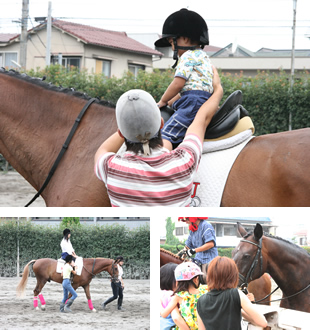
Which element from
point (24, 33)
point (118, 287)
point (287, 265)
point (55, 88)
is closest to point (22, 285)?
point (118, 287)

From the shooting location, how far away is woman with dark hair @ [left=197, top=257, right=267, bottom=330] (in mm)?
1662

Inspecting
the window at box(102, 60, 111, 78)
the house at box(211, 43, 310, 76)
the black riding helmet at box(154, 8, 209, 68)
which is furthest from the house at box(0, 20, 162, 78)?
the black riding helmet at box(154, 8, 209, 68)

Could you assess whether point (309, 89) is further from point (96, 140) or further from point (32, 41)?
point (32, 41)

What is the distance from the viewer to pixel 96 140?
3.29m

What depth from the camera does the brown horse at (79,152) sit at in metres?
2.94

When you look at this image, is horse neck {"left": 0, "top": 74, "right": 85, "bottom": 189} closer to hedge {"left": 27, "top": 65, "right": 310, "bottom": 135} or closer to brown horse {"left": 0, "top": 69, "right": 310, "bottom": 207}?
brown horse {"left": 0, "top": 69, "right": 310, "bottom": 207}

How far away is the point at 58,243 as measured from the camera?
191cm

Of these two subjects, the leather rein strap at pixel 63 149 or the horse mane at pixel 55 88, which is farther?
the horse mane at pixel 55 88

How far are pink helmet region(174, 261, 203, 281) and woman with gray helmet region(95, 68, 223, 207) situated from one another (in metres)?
0.36

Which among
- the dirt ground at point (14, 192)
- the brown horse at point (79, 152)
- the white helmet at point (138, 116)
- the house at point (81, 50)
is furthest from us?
the house at point (81, 50)

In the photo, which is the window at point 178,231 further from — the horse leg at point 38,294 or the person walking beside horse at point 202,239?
the horse leg at point 38,294

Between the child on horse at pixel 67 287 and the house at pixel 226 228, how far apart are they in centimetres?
39

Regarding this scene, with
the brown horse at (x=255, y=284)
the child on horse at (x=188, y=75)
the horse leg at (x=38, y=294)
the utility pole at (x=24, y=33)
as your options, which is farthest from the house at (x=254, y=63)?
the horse leg at (x=38, y=294)

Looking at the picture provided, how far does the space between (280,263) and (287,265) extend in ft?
0.40
